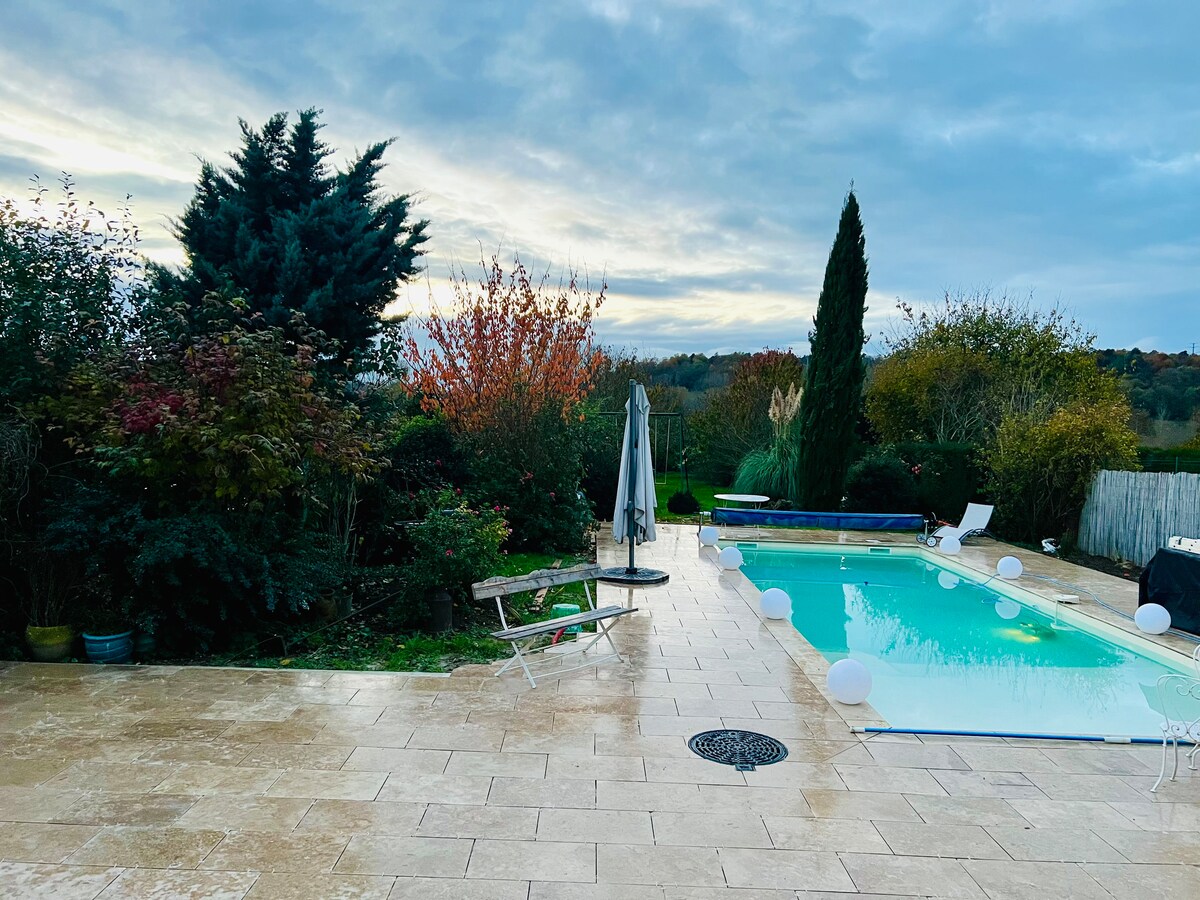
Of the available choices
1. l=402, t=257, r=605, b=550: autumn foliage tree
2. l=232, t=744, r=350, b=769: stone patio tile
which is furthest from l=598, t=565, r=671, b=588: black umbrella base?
l=232, t=744, r=350, b=769: stone patio tile

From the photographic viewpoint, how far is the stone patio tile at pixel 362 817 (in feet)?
10.8

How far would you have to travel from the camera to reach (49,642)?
5.74 metres

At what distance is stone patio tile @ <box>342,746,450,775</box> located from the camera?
3922 millimetres

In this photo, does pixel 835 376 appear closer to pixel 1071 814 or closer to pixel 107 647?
pixel 1071 814

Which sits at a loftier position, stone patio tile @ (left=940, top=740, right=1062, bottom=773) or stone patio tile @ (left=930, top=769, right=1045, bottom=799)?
stone patio tile @ (left=930, top=769, right=1045, bottom=799)

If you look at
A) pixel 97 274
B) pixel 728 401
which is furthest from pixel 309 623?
pixel 728 401

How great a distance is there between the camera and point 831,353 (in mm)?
15820

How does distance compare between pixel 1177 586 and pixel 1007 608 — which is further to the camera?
pixel 1007 608

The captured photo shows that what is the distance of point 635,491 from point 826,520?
7193 mm

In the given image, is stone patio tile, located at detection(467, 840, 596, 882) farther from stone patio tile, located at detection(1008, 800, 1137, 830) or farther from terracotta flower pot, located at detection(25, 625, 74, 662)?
terracotta flower pot, located at detection(25, 625, 74, 662)

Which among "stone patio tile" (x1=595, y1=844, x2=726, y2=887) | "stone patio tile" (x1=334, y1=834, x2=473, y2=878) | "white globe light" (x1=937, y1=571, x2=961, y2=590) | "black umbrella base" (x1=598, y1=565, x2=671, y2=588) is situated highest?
"black umbrella base" (x1=598, y1=565, x2=671, y2=588)

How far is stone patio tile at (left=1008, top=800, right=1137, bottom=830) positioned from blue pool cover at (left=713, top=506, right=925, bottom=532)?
10854 millimetres

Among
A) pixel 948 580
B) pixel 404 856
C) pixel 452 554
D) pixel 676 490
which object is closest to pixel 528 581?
pixel 452 554

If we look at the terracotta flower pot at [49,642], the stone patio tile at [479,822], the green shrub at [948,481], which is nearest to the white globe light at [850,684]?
the stone patio tile at [479,822]
